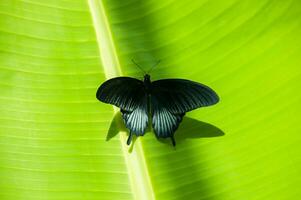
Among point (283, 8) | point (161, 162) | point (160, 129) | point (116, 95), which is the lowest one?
point (161, 162)

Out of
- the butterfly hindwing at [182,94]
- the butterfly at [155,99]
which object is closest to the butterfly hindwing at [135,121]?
the butterfly at [155,99]

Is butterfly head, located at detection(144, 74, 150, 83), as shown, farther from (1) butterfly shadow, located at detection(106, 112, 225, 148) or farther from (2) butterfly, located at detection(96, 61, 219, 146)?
(1) butterfly shadow, located at detection(106, 112, 225, 148)

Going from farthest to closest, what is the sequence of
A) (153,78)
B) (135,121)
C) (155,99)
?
1. (155,99)
2. (153,78)
3. (135,121)

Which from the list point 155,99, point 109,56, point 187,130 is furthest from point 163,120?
point 109,56

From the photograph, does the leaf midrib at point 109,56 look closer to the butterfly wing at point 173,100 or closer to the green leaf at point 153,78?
the green leaf at point 153,78

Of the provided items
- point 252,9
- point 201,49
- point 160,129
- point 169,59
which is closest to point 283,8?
point 252,9

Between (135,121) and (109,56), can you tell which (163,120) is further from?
(109,56)

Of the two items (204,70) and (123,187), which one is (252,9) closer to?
(204,70)
